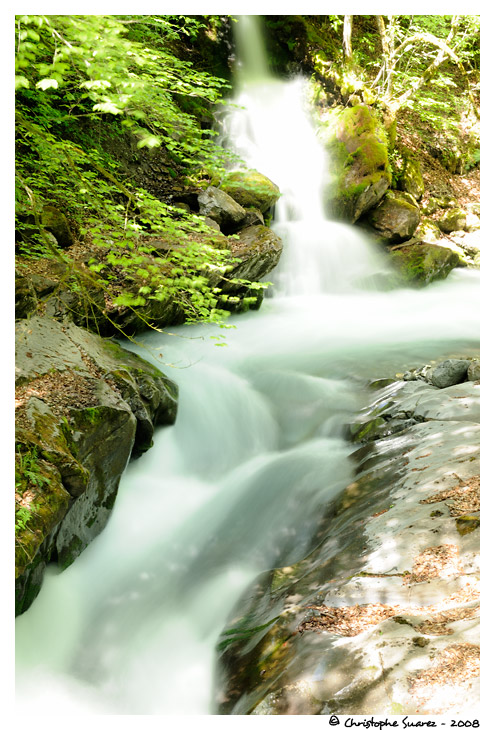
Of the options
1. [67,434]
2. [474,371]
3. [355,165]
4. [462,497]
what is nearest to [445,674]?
[462,497]

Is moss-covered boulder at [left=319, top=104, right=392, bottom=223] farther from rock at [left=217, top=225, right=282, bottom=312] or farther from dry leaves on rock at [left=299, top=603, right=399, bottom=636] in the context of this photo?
dry leaves on rock at [left=299, top=603, right=399, bottom=636]

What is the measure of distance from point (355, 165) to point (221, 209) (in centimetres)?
493

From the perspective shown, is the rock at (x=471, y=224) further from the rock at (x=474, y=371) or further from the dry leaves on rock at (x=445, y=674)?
the dry leaves on rock at (x=445, y=674)

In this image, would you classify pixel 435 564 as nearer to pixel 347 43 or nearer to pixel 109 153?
pixel 109 153

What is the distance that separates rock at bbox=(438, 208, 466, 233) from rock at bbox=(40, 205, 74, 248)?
10526 millimetres

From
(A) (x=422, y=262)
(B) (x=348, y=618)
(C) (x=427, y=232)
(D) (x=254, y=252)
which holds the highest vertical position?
(C) (x=427, y=232)

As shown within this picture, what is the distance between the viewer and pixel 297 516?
408 cm

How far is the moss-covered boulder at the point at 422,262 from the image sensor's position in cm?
1102

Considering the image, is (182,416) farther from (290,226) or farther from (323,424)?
(290,226)

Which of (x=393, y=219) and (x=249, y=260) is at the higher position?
(x=393, y=219)

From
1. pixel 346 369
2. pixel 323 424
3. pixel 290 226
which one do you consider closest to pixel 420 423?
pixel 323 424

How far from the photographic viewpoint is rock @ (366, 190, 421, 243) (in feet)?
37.5

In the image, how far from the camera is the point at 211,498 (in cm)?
471
